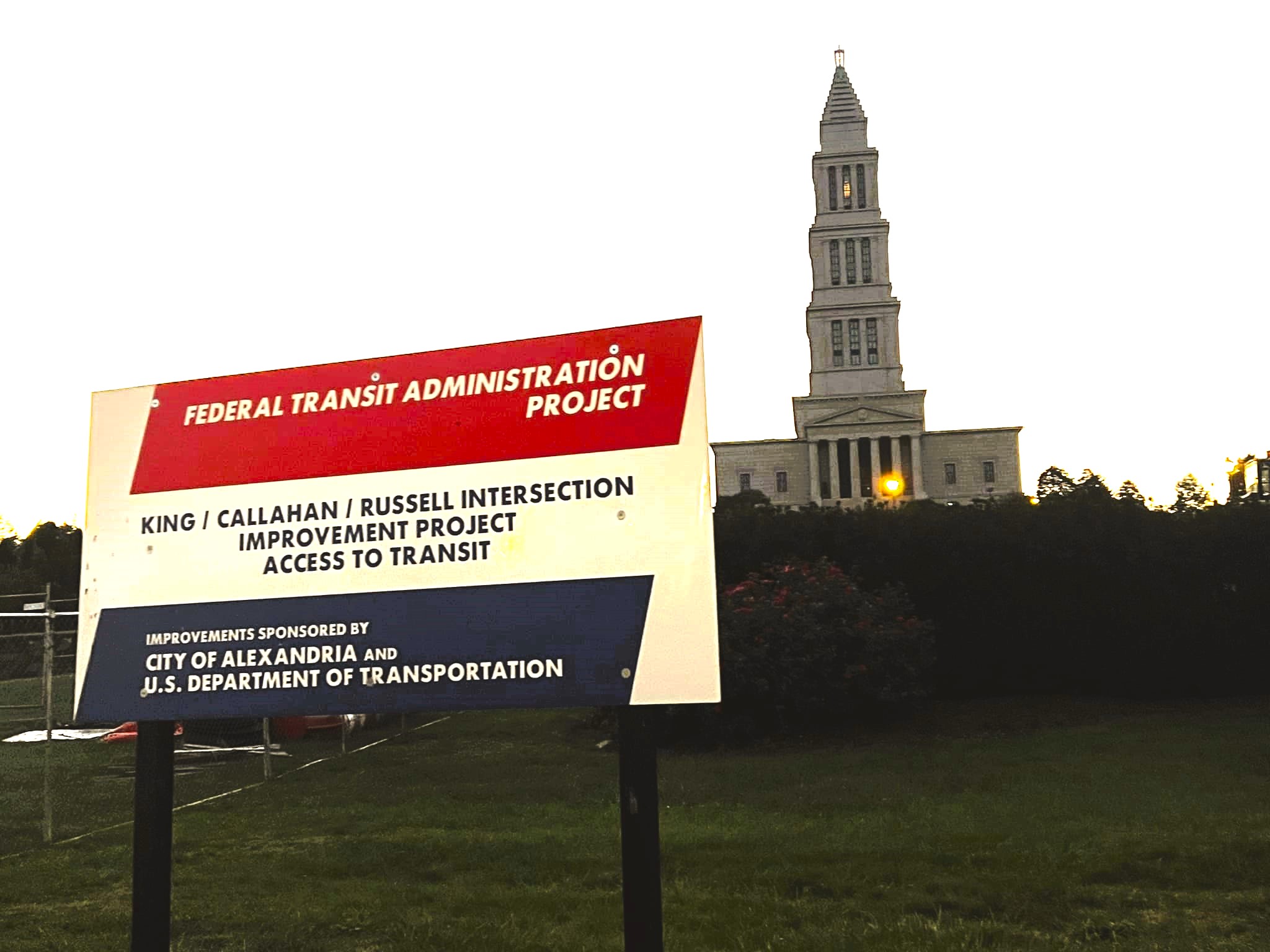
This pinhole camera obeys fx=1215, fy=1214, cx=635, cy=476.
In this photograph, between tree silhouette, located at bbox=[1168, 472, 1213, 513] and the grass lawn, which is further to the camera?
tree silhouette, located at bbox=[1168, 472, 1213, 513]

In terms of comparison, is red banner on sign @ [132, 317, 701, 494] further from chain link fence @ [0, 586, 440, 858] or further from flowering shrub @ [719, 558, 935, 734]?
flowering shrub @ [719, 558, 935, 734]

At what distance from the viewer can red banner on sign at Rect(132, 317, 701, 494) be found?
4.50 m

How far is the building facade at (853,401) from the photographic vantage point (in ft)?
298

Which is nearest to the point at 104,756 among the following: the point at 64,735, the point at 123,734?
the point at 123,734

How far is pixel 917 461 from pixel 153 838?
89.1 meters

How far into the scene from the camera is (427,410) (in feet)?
15.8

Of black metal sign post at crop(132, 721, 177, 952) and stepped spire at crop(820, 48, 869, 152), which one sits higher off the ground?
stepped spire at crop(820, 48, 869, 152)

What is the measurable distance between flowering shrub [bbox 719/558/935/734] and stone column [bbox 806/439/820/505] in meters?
72.3

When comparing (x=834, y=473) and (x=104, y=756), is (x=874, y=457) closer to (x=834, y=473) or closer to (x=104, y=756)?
(x=834, y=473)

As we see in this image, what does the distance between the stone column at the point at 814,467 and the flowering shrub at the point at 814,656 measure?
7228 cm

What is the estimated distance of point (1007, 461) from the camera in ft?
296

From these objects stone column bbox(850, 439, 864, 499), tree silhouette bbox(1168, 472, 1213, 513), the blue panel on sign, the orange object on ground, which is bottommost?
the orange object on ground

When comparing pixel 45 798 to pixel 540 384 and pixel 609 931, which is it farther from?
pixel 540 384

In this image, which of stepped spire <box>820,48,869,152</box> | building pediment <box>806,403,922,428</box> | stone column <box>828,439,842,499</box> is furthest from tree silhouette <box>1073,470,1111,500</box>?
stepped spire <box>820,48,869,152</box>
